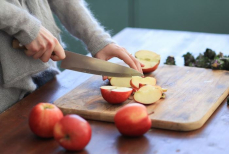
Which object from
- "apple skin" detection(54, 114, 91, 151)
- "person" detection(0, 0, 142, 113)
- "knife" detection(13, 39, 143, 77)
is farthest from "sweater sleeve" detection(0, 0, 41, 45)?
"apple skin" detection(54, 114, 91, 151)

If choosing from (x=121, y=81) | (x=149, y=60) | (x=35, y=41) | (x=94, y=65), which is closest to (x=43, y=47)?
(x=35, y=41)

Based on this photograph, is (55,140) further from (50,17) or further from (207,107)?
(50,17)

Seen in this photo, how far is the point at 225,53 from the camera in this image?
200 centimetres

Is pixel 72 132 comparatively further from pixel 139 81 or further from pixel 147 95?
pixel 139 81

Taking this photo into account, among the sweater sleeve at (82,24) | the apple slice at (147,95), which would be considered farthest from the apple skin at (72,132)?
the sweater sleeve at (82,24)

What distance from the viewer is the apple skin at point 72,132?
1.04 meters

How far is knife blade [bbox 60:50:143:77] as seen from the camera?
150cm

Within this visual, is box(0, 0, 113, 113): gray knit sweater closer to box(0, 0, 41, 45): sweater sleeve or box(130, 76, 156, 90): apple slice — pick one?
box(0, 0, 41, 45): sweater sleeve

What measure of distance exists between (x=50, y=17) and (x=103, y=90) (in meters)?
0.44

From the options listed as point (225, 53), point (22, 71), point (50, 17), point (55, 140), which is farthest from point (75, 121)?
point (225, 53)

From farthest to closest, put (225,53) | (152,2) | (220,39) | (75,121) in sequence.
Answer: (152,2), (220,39), (225,53), (75,121)

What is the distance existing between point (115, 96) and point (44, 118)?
0.31 meters

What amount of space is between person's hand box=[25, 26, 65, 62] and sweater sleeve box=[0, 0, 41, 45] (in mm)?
19

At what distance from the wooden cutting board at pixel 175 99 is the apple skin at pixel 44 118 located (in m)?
0.21
